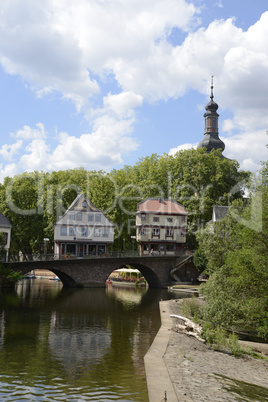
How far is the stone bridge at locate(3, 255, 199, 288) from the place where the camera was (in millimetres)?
59169

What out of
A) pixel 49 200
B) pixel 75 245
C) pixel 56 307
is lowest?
pixel 56 307

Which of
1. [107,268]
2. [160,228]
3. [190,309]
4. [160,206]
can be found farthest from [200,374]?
[160,206]

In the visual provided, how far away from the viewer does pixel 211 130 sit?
109 meters

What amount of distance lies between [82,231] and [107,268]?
918 centimetres

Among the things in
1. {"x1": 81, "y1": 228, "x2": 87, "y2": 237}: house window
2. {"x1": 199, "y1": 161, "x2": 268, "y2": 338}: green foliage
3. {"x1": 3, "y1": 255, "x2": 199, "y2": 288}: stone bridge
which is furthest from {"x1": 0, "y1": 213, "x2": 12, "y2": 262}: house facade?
{"x1": 199, "y1": 161, "x2": 268, "y2": 338}: green foliage

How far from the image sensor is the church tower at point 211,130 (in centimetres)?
10738

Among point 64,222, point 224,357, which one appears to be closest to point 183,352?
point 224,357

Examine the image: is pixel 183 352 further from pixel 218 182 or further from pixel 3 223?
pixel 218 182

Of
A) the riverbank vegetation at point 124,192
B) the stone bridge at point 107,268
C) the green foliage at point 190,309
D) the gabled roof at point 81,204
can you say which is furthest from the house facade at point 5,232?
the green foliage at point 190,309

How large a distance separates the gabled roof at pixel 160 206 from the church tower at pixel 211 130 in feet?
117

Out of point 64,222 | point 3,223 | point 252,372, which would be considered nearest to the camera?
point 252,372

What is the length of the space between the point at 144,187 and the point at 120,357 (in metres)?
61.8

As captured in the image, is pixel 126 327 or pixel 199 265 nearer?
pixel 126 327

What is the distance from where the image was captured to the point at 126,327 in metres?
31.2
